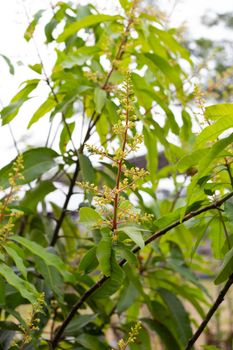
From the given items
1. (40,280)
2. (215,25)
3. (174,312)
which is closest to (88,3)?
(40,280)

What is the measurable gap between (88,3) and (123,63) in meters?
0.17

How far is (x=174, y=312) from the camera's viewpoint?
4.80ft

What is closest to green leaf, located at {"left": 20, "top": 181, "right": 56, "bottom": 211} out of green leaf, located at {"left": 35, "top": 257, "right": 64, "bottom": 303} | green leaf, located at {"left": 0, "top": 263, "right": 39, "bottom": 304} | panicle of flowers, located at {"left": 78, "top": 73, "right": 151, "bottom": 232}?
green leaf, located at {"left": 35, "top": 257, "right": 64, "bottom": 303}

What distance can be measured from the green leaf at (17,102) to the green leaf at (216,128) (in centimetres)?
53

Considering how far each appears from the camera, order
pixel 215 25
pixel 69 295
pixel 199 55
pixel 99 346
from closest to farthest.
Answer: pixel 99 346, pixel 69 295, pixel 199 55, pixel 215 25

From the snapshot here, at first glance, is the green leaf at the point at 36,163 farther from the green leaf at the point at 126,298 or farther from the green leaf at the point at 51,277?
the green leaf at the point at 126,298

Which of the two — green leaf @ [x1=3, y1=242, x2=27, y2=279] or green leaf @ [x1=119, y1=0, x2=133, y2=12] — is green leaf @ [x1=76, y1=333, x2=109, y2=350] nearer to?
green leaf @ [x1=3, y1=242, x2=27, y2=279]

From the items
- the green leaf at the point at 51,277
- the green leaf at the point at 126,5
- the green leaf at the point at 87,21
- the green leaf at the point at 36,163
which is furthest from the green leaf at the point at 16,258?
the green leaf at the point at 126,5

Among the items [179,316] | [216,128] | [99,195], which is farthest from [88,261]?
[179,316]

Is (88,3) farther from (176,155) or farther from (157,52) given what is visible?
(176,155)

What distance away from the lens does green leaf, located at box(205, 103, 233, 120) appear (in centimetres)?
79

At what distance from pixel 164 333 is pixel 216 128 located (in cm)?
86

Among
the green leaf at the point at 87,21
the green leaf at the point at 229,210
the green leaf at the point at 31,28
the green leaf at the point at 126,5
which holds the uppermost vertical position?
the green leaf at the point at 126,5

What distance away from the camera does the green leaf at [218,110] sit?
0.79m
